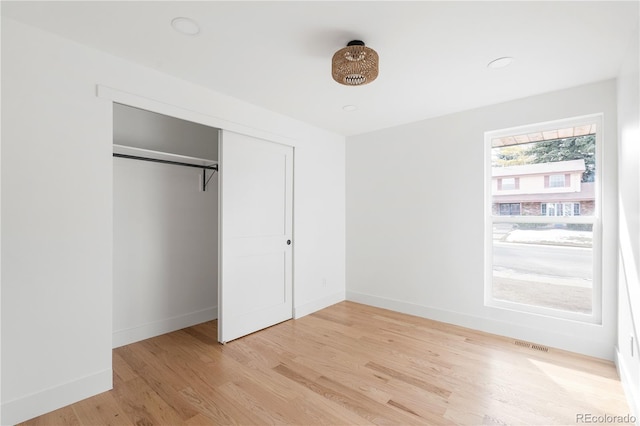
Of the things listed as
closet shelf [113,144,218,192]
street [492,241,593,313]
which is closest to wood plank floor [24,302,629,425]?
street [492,241,593,313]

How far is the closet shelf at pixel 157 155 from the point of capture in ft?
9.19

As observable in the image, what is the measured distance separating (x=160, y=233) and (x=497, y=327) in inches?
149

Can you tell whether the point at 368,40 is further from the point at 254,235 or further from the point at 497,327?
the point at 497,327

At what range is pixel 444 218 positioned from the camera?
11.8 feet

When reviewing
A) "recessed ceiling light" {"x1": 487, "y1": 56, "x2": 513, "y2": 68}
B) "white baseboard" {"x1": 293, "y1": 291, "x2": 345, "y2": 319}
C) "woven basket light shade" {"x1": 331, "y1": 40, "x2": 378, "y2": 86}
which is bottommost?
"white baseboard" {"x1": 293, "y1": 291, "x2": 345, "y2": 319}

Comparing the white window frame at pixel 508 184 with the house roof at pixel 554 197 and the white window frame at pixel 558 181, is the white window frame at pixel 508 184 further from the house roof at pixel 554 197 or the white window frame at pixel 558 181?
the white window frame at pixel 558 181

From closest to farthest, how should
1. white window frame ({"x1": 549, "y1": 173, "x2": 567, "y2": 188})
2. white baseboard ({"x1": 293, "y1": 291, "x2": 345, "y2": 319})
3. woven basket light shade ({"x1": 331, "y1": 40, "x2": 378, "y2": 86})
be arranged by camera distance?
1. woven basket light shade ({"x1": 331, "y1": 40, "x2": 378, "y2": 86})
2. white window frame ({"x1": 549, "y1": 173, "x2": 567, "y2": 188})
3. white baseboard ({"x1": 293, "y1": 291, "x2": 345, "y2": 319})

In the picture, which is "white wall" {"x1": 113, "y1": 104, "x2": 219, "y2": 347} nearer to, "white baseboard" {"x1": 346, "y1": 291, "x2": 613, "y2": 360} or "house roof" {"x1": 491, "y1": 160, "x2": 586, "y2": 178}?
"white baseboard" {"x1": 346, "y1": 291, "x2": 613, "y2": 360}

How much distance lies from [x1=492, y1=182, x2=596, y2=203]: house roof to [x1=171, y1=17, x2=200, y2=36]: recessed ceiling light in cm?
330

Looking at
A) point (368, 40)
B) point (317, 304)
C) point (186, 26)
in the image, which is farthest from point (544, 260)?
point (186, 26)

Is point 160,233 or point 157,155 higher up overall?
point 157,155

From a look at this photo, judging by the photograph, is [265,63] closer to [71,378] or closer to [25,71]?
[25,71]

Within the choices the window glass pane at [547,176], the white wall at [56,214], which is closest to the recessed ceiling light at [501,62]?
the window glass pane at [547,176]

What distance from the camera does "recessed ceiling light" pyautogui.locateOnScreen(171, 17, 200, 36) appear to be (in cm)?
185
